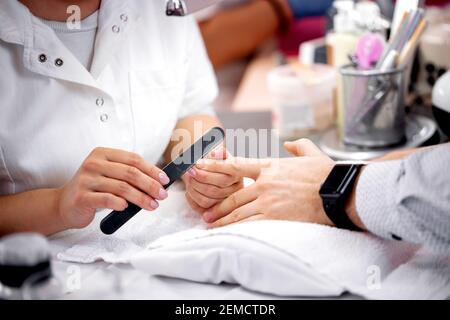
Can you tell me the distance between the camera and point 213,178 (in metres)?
0.76

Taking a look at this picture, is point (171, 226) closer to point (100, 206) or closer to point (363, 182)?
point (100, 206)

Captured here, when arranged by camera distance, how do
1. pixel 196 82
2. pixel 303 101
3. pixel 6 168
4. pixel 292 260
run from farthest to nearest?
pixel 303 101 < pixel 196 82 < pixel 6 168 < pixel 292 260

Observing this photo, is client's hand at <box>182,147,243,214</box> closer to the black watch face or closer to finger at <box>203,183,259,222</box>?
finger at <box>203,183,259,222</box>

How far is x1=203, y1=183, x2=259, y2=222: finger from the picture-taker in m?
0.75

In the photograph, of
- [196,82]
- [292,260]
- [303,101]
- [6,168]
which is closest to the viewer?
[292,260]

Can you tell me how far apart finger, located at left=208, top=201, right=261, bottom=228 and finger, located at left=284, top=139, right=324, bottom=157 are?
89 mm

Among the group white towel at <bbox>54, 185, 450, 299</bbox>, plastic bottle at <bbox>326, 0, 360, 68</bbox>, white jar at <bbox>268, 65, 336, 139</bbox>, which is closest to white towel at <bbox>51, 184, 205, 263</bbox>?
white towel at <bbox>54, 185, 450, 299</bbox>

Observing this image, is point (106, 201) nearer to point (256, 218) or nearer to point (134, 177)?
point (134, 177)

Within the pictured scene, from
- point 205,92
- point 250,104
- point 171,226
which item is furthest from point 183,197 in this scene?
point 250,104

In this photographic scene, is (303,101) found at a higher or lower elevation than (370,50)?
lower

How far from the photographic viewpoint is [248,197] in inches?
29.8

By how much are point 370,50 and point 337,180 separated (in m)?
0.43

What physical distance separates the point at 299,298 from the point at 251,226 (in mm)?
89

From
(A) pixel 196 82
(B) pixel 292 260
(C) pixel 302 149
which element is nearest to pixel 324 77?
(A) pixel 196 82
